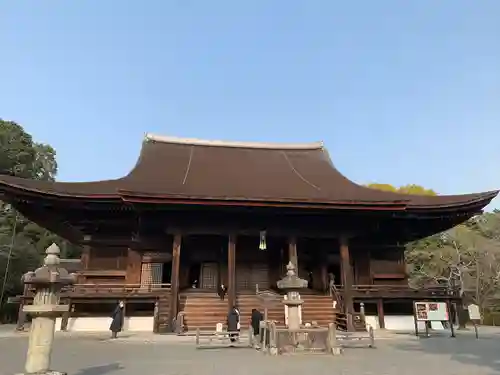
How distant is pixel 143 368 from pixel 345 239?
1202 cm

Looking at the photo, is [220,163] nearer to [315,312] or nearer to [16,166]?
[315,312]

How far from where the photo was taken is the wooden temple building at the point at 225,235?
16.0 metres

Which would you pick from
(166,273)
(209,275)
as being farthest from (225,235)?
(166,273)

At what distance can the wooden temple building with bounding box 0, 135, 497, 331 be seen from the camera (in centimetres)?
1605

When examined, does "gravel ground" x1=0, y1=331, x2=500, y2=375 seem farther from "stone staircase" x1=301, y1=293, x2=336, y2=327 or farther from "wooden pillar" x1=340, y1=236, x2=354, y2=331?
"stone staircase" x1=301, y1=293, x2=336, y2=327

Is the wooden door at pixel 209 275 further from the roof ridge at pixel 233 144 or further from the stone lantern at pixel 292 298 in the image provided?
the roof ridge at pixel 233 144

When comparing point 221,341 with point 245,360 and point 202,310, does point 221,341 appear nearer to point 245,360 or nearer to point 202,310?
point 245,360

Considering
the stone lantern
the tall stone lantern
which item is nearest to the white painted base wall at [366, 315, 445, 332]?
the stone lantern

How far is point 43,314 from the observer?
252 inches

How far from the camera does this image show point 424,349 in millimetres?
10930

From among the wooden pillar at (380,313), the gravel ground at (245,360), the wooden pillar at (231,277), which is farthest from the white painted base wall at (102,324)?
the wooden pillar at (380,313)

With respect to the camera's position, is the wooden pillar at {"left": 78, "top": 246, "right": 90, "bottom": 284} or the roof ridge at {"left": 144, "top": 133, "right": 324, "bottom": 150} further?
the roof ridge at {"left": 144, "top": 133, "right": 324, "bottom": 150}

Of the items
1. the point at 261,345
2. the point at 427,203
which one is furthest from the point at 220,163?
the point at 261,345

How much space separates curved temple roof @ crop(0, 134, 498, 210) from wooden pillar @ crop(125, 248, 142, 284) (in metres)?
3.20
